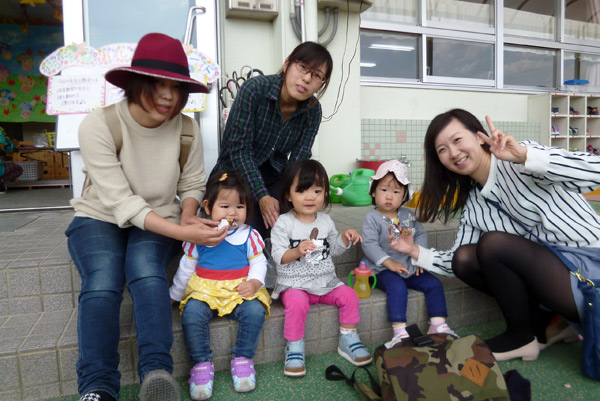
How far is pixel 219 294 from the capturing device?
1.42 m

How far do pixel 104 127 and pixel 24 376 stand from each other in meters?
0.87

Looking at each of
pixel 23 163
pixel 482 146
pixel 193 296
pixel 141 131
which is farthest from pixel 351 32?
pixel 23 163

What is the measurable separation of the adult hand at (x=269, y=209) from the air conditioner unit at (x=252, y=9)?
2.18m

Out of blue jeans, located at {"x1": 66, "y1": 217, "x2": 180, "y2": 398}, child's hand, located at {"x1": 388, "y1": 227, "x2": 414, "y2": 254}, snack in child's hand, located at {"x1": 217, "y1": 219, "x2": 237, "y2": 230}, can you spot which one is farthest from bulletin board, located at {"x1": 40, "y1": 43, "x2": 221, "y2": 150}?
child's hand, located at {"x1": 388, "y1": 227, "x2": 414, "y2": 254}

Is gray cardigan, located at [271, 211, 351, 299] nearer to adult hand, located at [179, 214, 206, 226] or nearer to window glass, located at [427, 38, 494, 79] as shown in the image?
adult hand, located at [179, 214, 206, 226]

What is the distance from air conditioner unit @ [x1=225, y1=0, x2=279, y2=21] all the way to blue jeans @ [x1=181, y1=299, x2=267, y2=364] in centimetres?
264

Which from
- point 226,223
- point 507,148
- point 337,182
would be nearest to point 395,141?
point 337,182

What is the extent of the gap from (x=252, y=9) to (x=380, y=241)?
242 cm

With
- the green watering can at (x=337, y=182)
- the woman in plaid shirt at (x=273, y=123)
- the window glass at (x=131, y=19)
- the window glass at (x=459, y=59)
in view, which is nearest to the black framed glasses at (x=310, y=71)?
the woman in plaid shirt at (x=273, y=123)

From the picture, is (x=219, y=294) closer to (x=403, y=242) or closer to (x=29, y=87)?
(x=403, y=242)

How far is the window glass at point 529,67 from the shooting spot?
5195 mm

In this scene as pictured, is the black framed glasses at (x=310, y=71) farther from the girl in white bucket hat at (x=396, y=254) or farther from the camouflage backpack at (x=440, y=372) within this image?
the camouflage backpack at (x=440, y=372)

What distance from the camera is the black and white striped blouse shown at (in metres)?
1.26

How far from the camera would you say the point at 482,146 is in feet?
4.88
